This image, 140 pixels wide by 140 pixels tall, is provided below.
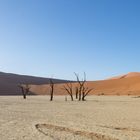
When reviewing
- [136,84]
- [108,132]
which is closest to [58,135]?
[108,132]

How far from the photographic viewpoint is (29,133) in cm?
1368

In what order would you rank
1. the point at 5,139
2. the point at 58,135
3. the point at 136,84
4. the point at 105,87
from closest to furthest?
the point at 5,139, the point at 58,135, the point at 136,84, the point at 105,87

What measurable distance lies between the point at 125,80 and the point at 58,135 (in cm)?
9310

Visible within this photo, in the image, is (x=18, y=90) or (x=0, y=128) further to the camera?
(x=18, y=90)

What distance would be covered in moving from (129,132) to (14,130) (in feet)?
14.9

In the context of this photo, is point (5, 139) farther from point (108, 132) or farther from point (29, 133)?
point (108, 132)

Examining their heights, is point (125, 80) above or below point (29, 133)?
above

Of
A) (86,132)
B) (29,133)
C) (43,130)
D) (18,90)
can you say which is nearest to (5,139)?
(29,133)

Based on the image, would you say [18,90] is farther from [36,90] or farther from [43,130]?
[43,130]

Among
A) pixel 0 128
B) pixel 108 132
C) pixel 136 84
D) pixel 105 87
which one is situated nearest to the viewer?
pixel 108 132

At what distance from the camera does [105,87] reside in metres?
102

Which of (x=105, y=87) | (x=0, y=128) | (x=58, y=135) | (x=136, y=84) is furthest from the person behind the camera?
(x=105, y=87)

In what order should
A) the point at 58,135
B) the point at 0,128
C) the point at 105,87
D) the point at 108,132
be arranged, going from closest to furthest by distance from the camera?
the point at 58,135 → the point at 108,132 → the point at 0,128 → the point at 105,87

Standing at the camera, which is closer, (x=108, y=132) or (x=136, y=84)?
(x=108, y=132)
